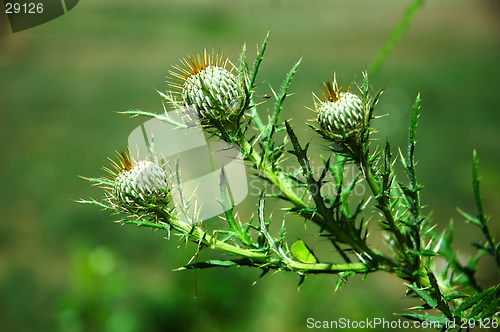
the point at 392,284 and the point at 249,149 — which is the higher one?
the point at 249,149

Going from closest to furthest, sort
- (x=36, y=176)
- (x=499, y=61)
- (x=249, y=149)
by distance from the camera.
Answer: (x=249, y=149) < (x=36, y=176) < (x=499, y=61)

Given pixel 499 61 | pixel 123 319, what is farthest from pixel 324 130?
pixel 499 61

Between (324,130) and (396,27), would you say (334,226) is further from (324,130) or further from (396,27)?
(396,27)

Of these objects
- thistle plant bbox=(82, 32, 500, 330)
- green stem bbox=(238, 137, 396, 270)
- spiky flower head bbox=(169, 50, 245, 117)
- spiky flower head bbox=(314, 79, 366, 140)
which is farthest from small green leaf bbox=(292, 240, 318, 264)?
spiky flower head bbox=(169, 50, 245, 117)

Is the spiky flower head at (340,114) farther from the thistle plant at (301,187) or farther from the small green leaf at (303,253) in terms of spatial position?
the small green leaf at (303,253)

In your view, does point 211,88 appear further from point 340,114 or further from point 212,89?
point 340,114

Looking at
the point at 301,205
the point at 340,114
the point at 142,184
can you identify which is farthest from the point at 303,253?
the point at 142,184

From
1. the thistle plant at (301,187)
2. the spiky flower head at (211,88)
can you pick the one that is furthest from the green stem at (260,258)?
the spiky flower head at (211,88)
